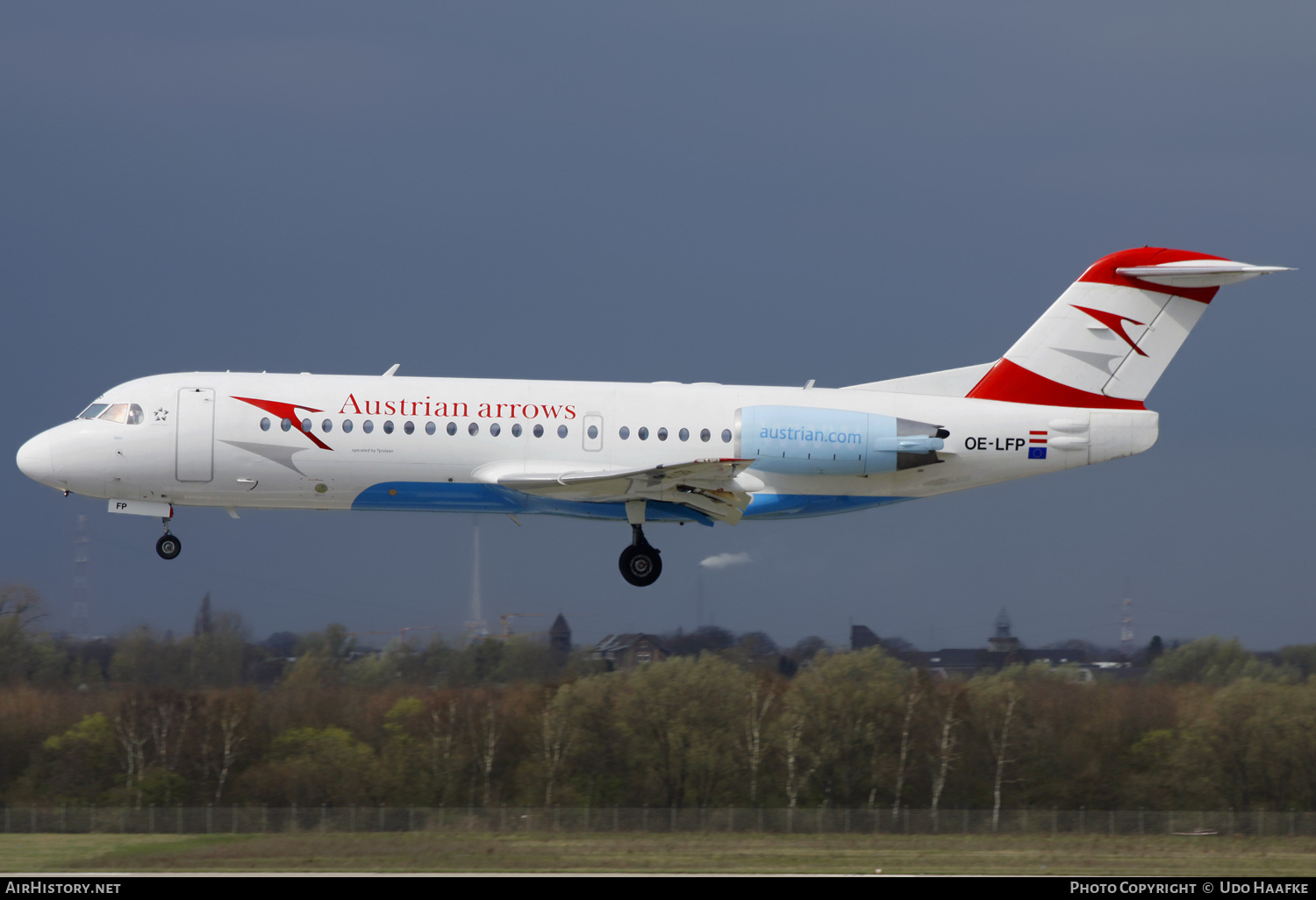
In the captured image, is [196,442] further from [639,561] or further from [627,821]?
[627,821]

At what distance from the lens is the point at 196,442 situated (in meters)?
23.6

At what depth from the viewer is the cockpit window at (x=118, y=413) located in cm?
2383

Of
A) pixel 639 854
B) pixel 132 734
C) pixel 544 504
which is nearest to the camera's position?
pixel 544 504

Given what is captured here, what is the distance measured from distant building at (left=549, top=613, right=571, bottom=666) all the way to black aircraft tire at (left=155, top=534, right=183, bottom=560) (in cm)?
1552

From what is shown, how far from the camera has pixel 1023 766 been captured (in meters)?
38.1

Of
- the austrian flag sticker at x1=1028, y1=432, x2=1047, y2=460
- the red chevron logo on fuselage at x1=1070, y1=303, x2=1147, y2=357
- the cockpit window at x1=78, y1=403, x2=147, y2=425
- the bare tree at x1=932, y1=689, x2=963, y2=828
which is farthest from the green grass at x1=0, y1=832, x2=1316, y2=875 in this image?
the red chevron logo on fuselage at x1=1070, y1=303, x2=1147, y2=357

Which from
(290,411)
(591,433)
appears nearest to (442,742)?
(290,411)

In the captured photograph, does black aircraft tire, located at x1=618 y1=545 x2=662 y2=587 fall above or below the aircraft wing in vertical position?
below

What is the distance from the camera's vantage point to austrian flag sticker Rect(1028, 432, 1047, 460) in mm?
24562

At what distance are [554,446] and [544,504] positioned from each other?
3.40ft

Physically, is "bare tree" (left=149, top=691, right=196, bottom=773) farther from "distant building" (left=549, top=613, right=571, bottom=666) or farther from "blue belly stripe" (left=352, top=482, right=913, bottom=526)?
"blue belly stripe" (left=352, top=482, right=913, bottom=526)

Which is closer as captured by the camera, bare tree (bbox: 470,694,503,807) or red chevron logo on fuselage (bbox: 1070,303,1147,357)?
red chevron logo on fuselage (bbox: 1070,303,1147,357)

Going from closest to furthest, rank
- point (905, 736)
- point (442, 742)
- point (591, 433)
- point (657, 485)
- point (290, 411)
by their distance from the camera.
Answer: point (657, 485), point (290, 411), point (591, 433), point (442, 742), point (905, 736)
